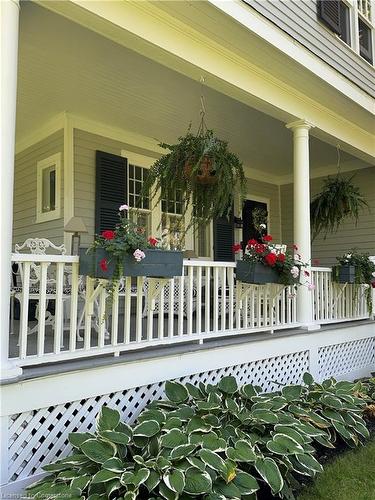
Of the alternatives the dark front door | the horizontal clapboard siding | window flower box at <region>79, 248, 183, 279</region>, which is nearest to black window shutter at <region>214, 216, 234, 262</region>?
the dark front door

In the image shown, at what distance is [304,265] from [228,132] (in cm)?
260

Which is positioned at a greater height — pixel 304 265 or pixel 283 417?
pixel 304 265

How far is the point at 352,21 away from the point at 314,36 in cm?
157

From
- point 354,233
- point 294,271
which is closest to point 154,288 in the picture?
point 294,271

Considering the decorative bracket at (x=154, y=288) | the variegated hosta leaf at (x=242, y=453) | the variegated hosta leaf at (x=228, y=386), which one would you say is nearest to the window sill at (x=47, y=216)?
the decorative bracket at (x=154, y=288)

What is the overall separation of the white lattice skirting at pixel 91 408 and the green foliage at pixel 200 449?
0.17 m

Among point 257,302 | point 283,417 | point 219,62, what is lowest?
point 283,417

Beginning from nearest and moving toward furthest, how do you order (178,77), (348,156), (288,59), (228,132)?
1. (288,59)
2. (178,77)
3. (228,132)
4. (348,156)

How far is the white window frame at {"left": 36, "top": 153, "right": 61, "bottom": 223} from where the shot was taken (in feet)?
16.8

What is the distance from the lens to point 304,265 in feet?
13.6

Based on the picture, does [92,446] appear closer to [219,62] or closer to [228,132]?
[219,62]

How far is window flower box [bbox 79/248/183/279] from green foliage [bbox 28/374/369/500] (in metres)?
0.83

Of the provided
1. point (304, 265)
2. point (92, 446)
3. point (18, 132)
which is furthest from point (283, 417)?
point (18, 132)

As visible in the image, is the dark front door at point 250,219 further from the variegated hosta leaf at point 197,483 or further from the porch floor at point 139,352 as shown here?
the variegated hosta leaf at point 197,483
